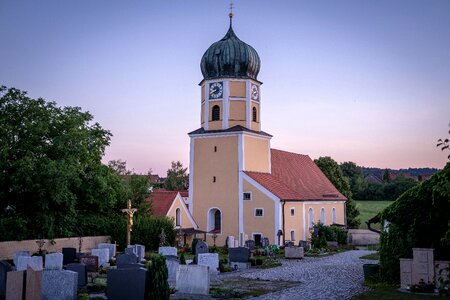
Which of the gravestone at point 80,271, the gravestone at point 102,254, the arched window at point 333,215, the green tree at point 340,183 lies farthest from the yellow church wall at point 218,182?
the gravestone at point 80,271

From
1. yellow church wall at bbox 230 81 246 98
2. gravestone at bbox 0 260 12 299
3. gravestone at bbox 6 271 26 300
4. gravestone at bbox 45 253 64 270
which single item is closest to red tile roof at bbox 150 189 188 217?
yellow church wall at bbox 230 81 246 98

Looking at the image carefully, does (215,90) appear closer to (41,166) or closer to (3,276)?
(41,166)

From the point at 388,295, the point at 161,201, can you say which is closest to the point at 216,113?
the point at 161,201

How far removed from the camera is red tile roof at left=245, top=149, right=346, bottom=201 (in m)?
37.6

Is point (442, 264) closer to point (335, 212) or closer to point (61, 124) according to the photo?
point (61, 124)

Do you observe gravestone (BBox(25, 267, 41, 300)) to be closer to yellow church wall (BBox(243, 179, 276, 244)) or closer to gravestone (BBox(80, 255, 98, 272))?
gravestone (BBox(80, 255, 98, 272))

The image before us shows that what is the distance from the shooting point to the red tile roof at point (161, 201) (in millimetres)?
37506

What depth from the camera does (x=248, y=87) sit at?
37.8 metres

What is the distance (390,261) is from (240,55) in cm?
2319

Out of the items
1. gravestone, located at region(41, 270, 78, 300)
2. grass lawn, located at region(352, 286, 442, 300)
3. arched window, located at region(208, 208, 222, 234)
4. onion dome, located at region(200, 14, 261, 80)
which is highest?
onion dome, located at region(200, 14, 261, 80)

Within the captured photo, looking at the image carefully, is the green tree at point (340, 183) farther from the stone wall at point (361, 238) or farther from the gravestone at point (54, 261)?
the gravestone at point (54, 261)

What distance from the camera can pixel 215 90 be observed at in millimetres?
37938

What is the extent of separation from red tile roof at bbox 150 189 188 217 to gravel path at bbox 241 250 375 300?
12.7 m

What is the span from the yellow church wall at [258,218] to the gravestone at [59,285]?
22.7 metres
